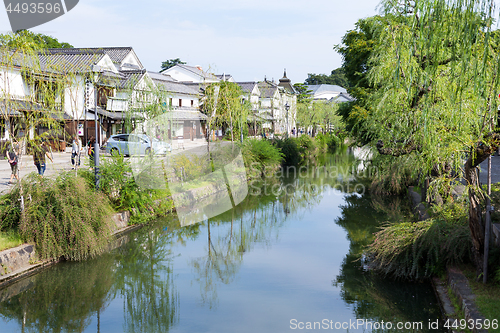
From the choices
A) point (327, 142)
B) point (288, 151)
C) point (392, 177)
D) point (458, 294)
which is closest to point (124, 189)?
point (458, 294)

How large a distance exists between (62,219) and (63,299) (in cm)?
183

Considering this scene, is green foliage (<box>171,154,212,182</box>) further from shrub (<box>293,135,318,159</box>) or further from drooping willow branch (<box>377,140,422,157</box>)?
shrub (<box>293,135,318,159</box>)

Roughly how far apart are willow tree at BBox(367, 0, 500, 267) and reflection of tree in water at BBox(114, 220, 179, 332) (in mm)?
4864

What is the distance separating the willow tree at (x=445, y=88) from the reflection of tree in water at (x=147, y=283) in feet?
16.0

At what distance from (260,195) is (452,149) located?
1164cm

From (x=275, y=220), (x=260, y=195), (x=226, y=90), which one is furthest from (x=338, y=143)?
(x=275, y=220)

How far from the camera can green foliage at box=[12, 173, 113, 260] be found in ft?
27.0

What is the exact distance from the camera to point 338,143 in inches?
2058

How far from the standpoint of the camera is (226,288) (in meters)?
7.91

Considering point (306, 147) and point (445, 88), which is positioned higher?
point (445, 88)

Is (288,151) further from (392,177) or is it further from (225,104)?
(392,177)

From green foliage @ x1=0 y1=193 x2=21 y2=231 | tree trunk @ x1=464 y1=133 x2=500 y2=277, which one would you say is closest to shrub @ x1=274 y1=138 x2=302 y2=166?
green foliage @ x1=0 y1=193 x2=21 y2=231

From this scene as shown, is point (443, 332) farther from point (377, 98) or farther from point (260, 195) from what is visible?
point (260, 195)

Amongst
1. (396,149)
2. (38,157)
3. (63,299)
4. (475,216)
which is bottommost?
(63,299)
